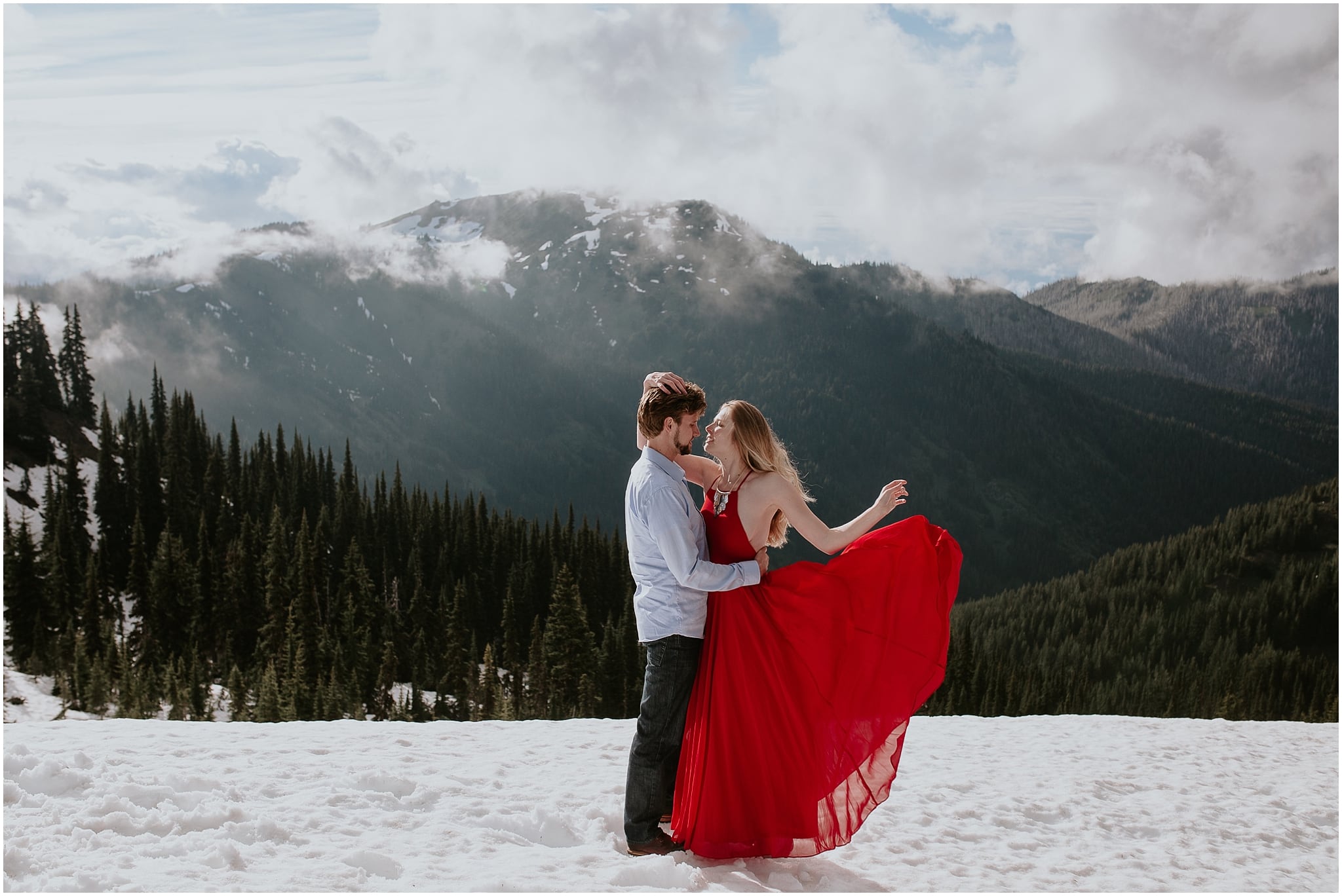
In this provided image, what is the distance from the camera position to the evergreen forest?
6150cm

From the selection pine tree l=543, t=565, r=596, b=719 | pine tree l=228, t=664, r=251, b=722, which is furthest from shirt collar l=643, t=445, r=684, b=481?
pine tree l=543, t=565, r=596, b=719

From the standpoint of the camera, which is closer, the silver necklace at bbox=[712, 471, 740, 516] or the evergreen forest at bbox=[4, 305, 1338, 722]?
the silver necklace at bbox=[712, 471, 740, 516]

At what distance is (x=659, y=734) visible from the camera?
598 cm

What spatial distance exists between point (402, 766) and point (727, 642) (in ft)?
13.1

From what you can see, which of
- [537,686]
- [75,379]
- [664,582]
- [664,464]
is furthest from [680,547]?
[75,379]

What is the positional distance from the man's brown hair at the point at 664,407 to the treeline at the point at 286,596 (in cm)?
4448

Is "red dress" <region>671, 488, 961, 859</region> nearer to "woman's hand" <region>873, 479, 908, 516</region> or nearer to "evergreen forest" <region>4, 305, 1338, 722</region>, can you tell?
"woman's hand" <region>873, 479, 908, 516</region>

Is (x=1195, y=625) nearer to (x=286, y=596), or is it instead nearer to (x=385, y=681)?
(x=385, y=681)

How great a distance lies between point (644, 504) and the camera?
5.66m

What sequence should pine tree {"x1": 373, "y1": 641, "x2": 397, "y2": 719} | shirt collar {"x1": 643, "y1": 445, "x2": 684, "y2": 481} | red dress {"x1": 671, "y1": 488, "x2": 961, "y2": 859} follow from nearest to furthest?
shirt collar {"x1": 643, "y1": 445, "x2": 684, "y2": 481} → red dress {"x1": 671, "y1": 488, "x2": 961, "y2": 859} → pine tree {"x1": 373, "y1": 641, "x2": 397, "y2": 719}

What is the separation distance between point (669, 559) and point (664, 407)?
0.97 metres

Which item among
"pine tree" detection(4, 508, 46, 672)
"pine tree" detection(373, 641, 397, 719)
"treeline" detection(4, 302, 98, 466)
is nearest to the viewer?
"pine tree" detection(4, 508, 46, 672)

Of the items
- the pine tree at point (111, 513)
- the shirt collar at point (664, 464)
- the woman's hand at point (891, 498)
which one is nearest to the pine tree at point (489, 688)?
the pine tree at point (111, 513)

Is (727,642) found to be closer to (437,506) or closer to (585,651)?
(585,651)
